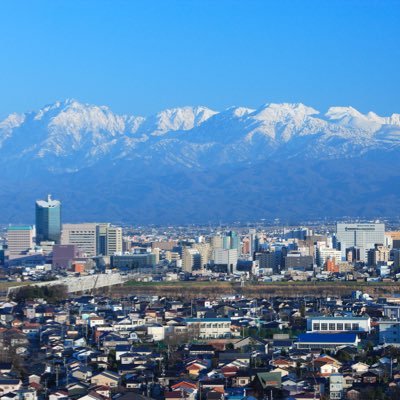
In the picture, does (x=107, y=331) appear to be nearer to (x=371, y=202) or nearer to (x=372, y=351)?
(x=372, y=351)

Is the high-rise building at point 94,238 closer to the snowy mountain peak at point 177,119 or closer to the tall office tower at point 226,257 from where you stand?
the tall office tower at point 226,257

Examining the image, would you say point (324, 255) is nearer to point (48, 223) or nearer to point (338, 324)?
point (48, 223)

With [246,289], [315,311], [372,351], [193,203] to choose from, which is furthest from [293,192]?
[372,351]

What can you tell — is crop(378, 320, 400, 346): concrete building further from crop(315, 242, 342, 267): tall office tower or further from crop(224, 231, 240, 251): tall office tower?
crop(224, 231, 240, 251): tall office tower

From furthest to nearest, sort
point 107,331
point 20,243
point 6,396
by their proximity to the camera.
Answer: point 20,243 → point 107,331 → point 6,396

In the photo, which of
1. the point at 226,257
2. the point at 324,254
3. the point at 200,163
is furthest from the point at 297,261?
the point at 200,163

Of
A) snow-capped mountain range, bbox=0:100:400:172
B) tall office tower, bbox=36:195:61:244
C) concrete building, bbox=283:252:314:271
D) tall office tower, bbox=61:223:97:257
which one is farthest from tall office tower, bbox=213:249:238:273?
snow-capped mountain range, bbox=0:100:400:172
